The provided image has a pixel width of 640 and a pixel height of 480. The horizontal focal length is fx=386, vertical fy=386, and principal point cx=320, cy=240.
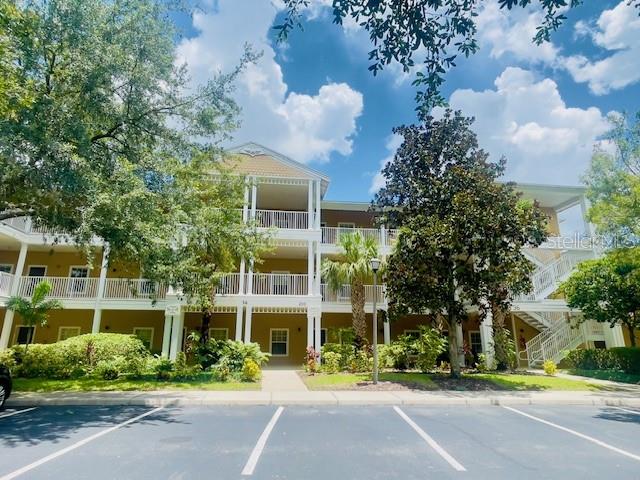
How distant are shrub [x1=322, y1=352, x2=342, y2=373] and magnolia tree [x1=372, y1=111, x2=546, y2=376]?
3.33 m

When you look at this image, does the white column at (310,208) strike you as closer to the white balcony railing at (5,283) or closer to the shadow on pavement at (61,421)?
the shadow on pavement at (61,421)

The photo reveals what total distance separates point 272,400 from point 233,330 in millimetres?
12258

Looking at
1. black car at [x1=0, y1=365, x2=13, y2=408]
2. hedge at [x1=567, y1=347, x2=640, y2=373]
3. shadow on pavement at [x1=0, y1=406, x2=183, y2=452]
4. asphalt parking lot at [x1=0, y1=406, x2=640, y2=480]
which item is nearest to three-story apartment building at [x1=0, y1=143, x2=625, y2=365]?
hedge at [x1=567, y1=347, x2=640, y2=373]

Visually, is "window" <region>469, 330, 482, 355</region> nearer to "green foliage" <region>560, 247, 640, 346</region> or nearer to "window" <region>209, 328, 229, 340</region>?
"green foliage" <region>560, 247, 640, 346</region>

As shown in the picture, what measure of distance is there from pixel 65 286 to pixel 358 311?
592 inches

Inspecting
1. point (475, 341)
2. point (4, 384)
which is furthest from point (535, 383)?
point (4, 384)

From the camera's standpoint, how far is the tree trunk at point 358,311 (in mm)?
17797

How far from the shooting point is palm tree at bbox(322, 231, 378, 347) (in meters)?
17.5

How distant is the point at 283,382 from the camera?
14047 mm

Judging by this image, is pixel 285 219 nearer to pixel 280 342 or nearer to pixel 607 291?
pixel 280 342

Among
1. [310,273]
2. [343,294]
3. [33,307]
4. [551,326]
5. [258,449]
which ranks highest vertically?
[310,273]

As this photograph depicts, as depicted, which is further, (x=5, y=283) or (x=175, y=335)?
(x=5, y=283)

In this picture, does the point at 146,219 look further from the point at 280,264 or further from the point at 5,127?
the point at 280,264

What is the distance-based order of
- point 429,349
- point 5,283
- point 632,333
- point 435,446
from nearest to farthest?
point 435,446, point 429,349, point 632,333, point 5,283
